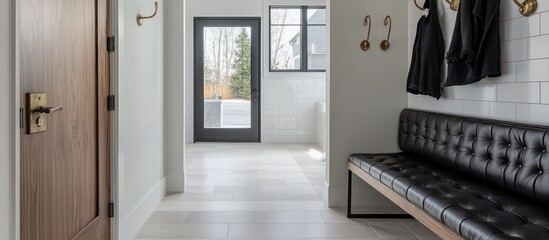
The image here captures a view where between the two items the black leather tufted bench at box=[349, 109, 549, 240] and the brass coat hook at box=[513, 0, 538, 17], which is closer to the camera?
the black leather tufted bench at box=[349, 109, 549, 240]

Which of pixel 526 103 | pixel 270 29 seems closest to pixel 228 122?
pixel 270 29

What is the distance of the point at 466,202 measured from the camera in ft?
6.61

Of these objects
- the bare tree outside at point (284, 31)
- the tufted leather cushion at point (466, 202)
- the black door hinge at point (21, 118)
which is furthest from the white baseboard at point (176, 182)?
the bare tree outside at point (284, 31)

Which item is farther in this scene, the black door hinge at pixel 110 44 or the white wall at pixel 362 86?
the white wall at pixel 362 86

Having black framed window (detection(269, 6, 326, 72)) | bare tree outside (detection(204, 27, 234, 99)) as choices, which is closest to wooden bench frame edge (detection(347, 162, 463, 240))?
black framed window (detection(269, 6, 326, 72))

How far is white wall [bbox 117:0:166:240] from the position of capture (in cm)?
269

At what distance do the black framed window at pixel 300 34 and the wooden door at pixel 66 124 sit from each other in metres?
6.14

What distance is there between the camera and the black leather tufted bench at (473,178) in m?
1.77

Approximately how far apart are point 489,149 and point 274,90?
622 centimetres

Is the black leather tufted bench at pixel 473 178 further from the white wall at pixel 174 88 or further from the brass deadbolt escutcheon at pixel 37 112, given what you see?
the white wall at pixel 174 88

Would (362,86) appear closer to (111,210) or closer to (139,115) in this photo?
(139,115)

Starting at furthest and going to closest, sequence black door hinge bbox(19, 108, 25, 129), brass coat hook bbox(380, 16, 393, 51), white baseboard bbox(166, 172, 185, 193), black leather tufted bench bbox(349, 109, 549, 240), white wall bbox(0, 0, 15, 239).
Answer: white baseboard bbox(166, 172, 185, 193) → brass coat hook bbox(380, 16, 393, 51) → black leather tufted bench bbox(349, 109, 549, 240) → black door hinge bbox(19, 108, 25, 129) → white wall bbox(0, 0, 15, 239)

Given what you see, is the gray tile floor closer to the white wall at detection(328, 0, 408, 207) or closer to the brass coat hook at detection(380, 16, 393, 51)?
the white wall at detection(328, 0, 408, 207)

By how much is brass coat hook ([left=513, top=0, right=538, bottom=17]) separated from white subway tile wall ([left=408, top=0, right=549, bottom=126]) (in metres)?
0.02
